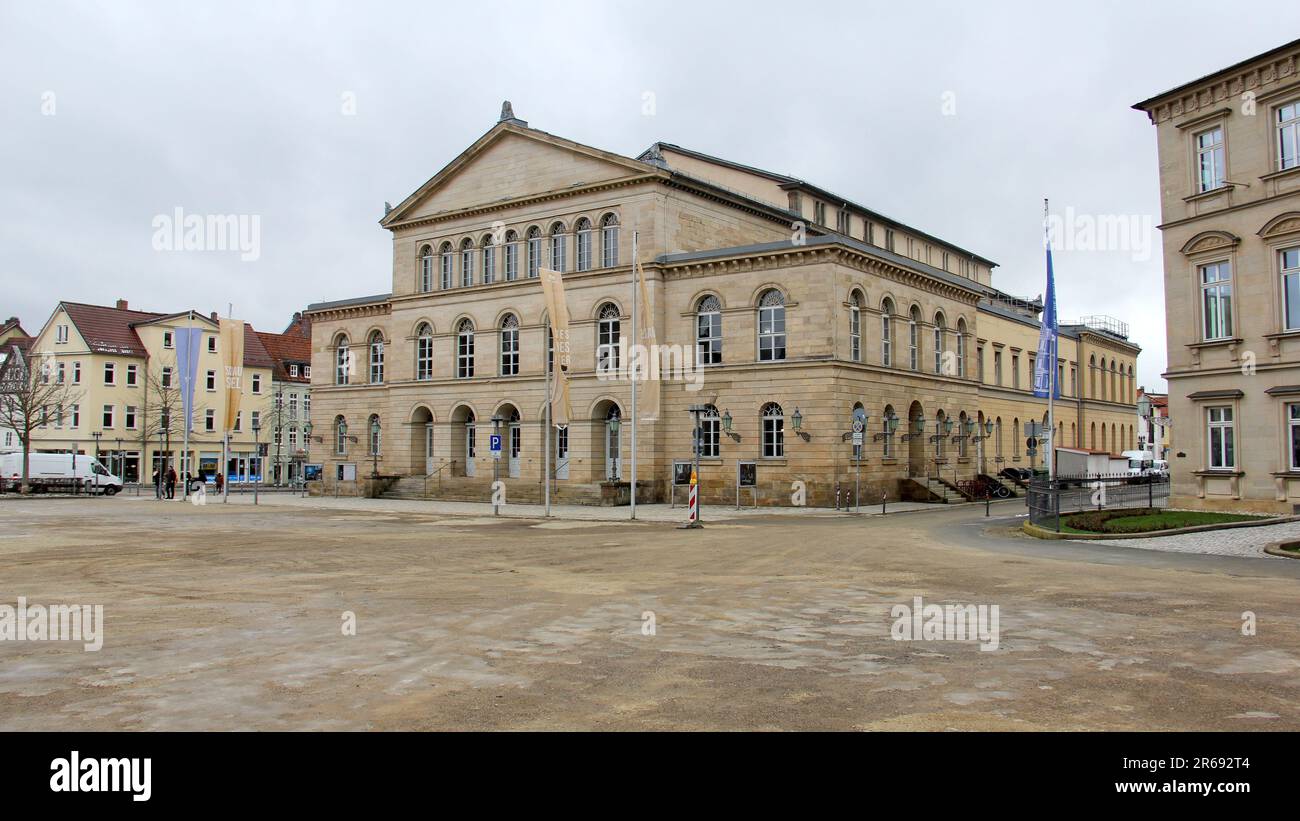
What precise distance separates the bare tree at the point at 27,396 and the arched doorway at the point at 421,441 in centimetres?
2140

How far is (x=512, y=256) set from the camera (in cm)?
4744

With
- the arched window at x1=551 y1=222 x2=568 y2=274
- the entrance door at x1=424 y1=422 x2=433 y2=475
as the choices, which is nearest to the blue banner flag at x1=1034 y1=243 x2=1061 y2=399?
the arched window at x1=551 y1=222 x2=568 y2=274

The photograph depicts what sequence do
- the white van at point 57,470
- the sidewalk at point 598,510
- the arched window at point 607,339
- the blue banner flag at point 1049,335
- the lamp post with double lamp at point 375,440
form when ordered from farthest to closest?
the lamp post with double lamp at point 375,440, the white van at point 57,470, the arched window at point 607,339, the sidewalk at point 598,510, the blue banner flag at point 1049,335

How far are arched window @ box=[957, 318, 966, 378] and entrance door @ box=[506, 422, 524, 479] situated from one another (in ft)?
74.0

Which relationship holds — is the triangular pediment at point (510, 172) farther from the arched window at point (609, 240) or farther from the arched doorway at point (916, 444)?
the arched doorway at point (916, 444)

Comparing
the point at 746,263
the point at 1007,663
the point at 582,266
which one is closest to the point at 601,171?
the point at 582,266

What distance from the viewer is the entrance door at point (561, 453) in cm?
4531

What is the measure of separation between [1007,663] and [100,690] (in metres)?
7.54

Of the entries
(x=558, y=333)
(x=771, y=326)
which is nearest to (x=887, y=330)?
(x=771, y=326)

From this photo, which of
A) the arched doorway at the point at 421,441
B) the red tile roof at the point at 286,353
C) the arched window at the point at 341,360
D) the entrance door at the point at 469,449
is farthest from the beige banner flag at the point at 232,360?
the red tile roof at the point at 286,353

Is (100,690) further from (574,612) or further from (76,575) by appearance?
(76,575)

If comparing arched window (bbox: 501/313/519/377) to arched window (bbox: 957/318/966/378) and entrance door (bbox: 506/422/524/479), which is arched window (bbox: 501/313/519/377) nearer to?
entrance door (bbox: 506/422/524/479)
